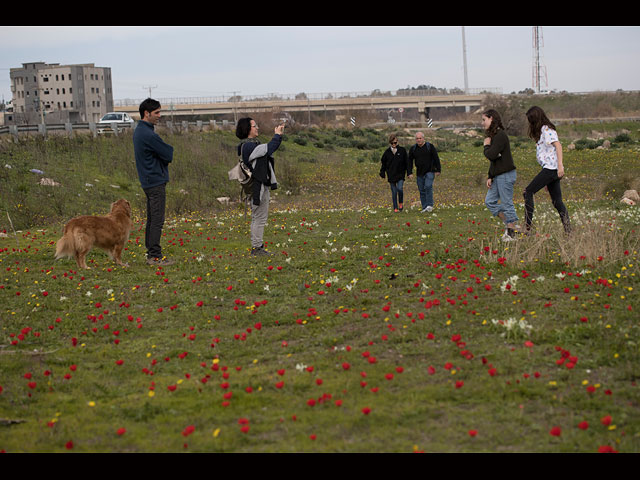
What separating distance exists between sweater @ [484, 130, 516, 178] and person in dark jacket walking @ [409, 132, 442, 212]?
6.32m

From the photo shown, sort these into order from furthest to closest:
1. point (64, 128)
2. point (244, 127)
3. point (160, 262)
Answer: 1. point (64, 128)
2. point (160, 262)
3. point (244, 127)

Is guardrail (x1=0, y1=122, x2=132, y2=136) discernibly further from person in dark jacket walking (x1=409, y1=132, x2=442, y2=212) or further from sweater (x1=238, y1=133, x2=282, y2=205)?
sweater (x1=238, y1=133, x2=282, y2=205)

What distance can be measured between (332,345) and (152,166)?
6301 millimetres

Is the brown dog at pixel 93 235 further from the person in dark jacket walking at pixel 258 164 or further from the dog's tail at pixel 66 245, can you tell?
the person in dark jacket walking at pixel 258 164

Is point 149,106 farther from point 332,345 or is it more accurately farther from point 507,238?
point 507,238

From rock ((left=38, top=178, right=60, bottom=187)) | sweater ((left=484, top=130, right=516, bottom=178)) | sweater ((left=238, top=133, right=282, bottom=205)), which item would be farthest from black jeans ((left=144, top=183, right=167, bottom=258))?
rock ((left=38, top=178, right=60, bottom=187))

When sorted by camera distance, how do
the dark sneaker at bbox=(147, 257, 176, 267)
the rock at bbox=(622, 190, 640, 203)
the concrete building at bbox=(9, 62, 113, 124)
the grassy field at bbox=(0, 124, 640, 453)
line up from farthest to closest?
the concrete building at bbox=(9, 62, 113, 124) < the rock at bbox=(622, 190, 640, 203) < the dark sneaker at bbox=(147, 257, 176, 267) < the grassy field at bbox=(0, 124, 640, 453)

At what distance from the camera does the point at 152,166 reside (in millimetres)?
11883

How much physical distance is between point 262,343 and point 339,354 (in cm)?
105

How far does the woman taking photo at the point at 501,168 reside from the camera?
1234cm

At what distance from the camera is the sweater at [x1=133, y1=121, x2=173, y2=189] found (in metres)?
11.6

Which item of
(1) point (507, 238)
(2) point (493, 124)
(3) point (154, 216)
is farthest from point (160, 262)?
(2) point (493, 124)

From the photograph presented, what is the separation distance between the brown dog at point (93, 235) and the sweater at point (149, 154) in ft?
2.73

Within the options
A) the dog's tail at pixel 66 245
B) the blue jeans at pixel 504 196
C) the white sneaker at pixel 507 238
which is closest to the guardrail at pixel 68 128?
the dog's tail at pixel 66 245
